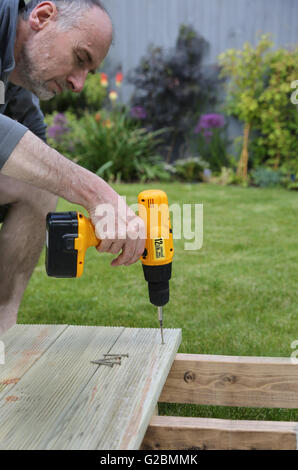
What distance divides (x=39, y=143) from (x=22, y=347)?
0.70 metres

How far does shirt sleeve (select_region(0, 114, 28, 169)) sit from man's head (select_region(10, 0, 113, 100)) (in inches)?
17.9

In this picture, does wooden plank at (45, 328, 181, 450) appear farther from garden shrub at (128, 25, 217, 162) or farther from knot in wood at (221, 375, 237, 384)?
garden shrub at (128, 25, 217, 162)

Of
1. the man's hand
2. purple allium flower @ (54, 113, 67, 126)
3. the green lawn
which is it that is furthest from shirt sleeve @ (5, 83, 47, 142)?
purple allium flower @ (54, 113, 67, 126)

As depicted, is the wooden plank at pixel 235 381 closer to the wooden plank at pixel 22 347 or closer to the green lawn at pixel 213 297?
the green lawn at pixel 213 297

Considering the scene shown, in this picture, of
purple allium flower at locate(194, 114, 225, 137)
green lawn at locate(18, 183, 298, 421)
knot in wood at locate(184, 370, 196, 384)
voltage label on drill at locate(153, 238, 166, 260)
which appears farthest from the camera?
purple allium flower at locate(194, 114, 225, 137)

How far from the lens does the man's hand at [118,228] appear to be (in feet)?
4.83

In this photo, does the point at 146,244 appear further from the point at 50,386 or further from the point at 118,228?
the point at 50,386

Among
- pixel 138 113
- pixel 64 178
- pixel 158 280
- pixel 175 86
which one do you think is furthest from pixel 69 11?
pixel 175 86

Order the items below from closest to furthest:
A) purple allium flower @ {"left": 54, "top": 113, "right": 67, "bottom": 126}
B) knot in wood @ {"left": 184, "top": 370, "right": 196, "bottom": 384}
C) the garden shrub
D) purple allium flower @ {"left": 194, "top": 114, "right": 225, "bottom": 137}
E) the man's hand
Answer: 1. the man's hand
2. knot in wood @ {"left": 184, "top": 370, "right": 196, "bottom": 384}
3. purple allium flower @ {"left": 54, "top": 113, "right": 67, "bottom": 126}
4. purple allium flower @ {"left": 194, "top": 114, "right": 225, "bottom": 137}
5. the garden shrub

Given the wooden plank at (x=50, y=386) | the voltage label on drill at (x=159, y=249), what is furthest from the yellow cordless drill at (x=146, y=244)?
the wooden plank at (x=50, y=386)

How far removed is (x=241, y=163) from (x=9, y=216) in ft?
15.2

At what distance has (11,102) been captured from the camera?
2.06 metres

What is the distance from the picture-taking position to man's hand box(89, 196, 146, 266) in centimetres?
147
